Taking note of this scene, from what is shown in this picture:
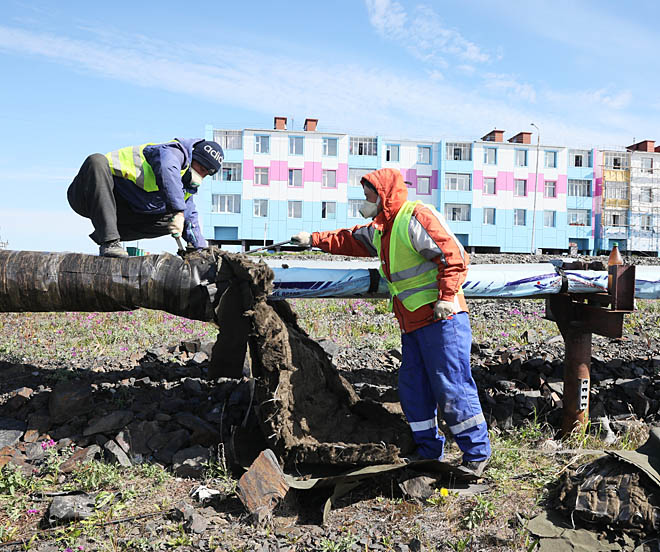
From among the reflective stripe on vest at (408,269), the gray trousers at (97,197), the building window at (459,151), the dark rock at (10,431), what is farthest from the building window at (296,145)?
the reflective stripe on vest at (408,269)

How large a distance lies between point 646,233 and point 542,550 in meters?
49.2

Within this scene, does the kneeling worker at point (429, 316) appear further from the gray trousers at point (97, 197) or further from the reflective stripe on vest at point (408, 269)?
the gray trousers at point (97, 197)

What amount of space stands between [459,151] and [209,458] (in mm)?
41260

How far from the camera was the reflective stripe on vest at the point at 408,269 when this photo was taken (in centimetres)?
361

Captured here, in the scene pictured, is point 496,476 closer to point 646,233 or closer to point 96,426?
point 96,426

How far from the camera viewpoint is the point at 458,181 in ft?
138

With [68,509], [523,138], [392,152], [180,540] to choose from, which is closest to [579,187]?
[523,138]

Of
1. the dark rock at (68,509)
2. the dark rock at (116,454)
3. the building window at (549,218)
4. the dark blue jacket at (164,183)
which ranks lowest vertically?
the dark rock at (68,509)

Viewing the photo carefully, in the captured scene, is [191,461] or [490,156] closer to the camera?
[191,461]

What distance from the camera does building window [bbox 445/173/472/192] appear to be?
4181 centimetres

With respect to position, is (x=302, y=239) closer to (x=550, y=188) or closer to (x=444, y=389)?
(x=444, y=389)

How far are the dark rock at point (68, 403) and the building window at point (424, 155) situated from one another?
A: 39.8m

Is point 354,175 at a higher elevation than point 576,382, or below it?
higher

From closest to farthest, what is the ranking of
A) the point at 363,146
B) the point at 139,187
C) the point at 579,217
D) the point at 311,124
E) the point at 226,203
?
the point at 139,187
the point at 226,203
the point at 311,124
the point at 363,146
the point at 579,217
